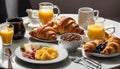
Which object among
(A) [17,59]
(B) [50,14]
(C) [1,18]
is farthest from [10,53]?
(C) [1,18]

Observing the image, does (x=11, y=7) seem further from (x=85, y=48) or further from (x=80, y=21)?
(x=85, y=48)

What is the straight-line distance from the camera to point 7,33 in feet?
4.86

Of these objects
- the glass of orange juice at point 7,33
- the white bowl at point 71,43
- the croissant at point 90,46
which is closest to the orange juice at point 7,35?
the glass of orange juice at point 7,33

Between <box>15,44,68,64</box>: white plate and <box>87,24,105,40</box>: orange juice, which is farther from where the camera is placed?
<box>87,24,105,40</box>: orange juice

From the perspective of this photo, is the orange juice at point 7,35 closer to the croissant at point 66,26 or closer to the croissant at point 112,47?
the croissant at point 66,26

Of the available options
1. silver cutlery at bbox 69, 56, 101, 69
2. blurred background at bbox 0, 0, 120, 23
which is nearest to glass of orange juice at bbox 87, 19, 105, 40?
silver cutlery at bbox 69, 56, 101, 69

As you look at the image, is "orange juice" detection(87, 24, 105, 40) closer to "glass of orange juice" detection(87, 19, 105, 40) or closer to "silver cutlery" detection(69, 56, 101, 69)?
"glass of orange juice" detection(87, 19, 105, 40)

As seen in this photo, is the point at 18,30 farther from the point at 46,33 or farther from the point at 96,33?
the point at 96,33

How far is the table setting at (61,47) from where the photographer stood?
1.32 metres

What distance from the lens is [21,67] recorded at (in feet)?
4.22

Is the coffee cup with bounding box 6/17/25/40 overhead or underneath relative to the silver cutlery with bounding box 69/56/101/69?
overhead

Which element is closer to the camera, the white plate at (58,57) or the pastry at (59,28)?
the white plate at (58,57)

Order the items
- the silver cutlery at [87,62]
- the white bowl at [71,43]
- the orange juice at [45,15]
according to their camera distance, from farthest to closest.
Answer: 1. the orange juice at [45,15]
2. the white bowl at [71,43]
3. the silver cutlery at [87,62]

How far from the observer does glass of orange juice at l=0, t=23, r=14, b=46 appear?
148 cm
